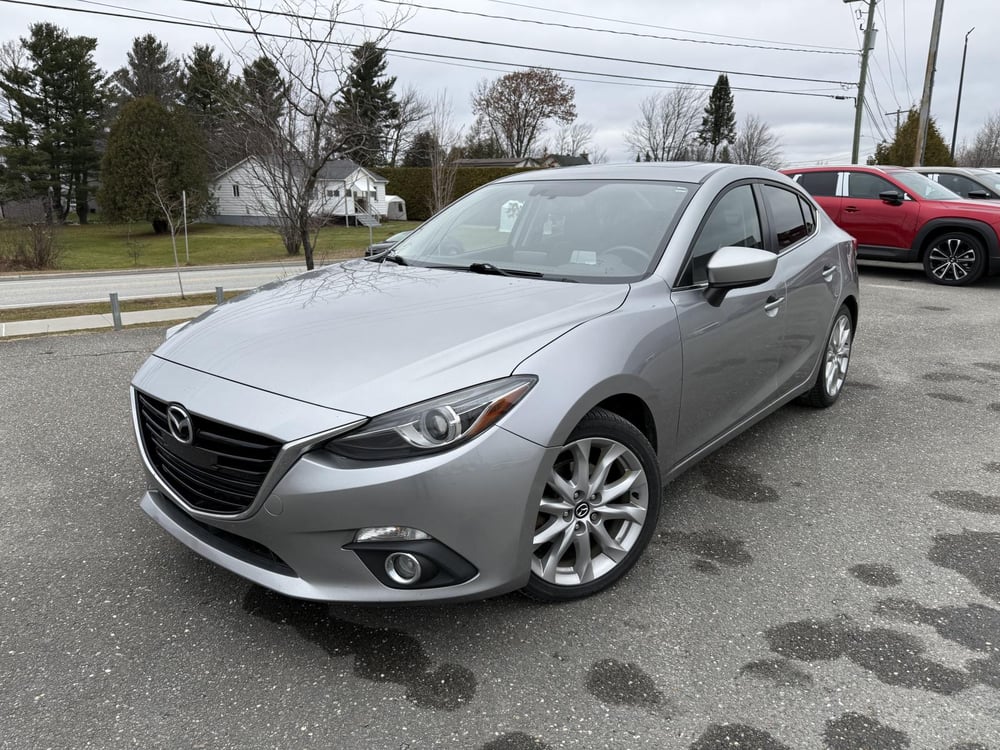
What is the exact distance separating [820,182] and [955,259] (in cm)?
237

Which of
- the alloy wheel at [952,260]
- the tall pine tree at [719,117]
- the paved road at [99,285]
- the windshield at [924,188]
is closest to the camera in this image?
the alloy wheel at [952,260]

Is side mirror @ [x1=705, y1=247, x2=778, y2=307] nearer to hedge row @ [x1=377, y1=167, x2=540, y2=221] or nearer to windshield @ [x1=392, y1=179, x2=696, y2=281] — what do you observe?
windshield @ [x1=392, y1=179, x2=696, y2=281]

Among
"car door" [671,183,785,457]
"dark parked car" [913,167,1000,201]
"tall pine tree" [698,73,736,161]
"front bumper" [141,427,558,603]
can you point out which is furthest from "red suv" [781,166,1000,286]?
"tall pine tree" [698,73,736,161]

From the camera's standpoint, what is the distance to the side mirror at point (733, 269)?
2.99 metres

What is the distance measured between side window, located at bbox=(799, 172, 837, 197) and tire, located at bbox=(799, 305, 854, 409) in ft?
24.7

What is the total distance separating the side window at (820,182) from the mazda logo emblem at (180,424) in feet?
37.6

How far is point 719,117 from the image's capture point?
83750 mm

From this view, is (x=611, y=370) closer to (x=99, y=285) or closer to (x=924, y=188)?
(x=924, y=188)

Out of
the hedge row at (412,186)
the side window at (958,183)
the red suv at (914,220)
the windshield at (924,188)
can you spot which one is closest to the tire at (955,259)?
the red suv at (914,220)

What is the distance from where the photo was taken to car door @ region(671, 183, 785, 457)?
10.0 ft

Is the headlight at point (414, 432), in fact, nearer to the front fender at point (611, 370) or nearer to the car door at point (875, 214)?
the front fender at point (611, 370)

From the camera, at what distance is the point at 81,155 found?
50281 mm

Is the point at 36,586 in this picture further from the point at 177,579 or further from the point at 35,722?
the point at 35,722

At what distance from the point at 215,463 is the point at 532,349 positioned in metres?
1.09
